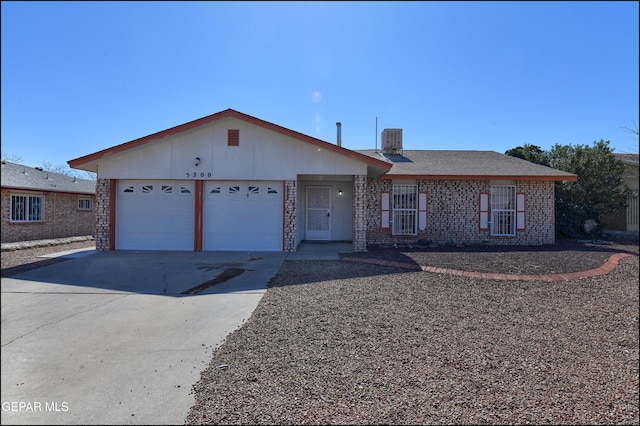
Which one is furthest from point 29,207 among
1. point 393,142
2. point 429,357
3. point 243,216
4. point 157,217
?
point 393,142

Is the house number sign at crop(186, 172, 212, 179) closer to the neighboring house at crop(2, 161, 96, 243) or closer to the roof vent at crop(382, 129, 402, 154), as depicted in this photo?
the neighboring house at crop(2, 161, 96, 243)

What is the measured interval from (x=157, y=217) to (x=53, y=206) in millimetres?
8985

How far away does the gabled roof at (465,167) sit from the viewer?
12.6 meters

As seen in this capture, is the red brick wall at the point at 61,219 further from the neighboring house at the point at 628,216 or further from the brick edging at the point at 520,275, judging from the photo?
the neighboring house at the point at 628,216

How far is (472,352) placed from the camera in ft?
12.5

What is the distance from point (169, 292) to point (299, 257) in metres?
4.50

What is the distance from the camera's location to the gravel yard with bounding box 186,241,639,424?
271 cm

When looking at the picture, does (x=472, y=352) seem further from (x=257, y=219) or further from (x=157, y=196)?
(x=157, y=196)

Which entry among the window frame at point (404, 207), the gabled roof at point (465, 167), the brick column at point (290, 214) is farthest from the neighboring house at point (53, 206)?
the window frame at point (404, 207)

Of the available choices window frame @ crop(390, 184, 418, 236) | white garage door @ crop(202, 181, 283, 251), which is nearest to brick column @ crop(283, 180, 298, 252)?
white garage door @ crop(202, 181, 283, 251)

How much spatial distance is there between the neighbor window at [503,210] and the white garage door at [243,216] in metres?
8.18

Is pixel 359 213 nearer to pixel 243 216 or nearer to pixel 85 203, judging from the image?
pixel 243 216

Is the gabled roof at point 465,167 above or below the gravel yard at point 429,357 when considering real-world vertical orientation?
above

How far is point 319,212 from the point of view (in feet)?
47.0
